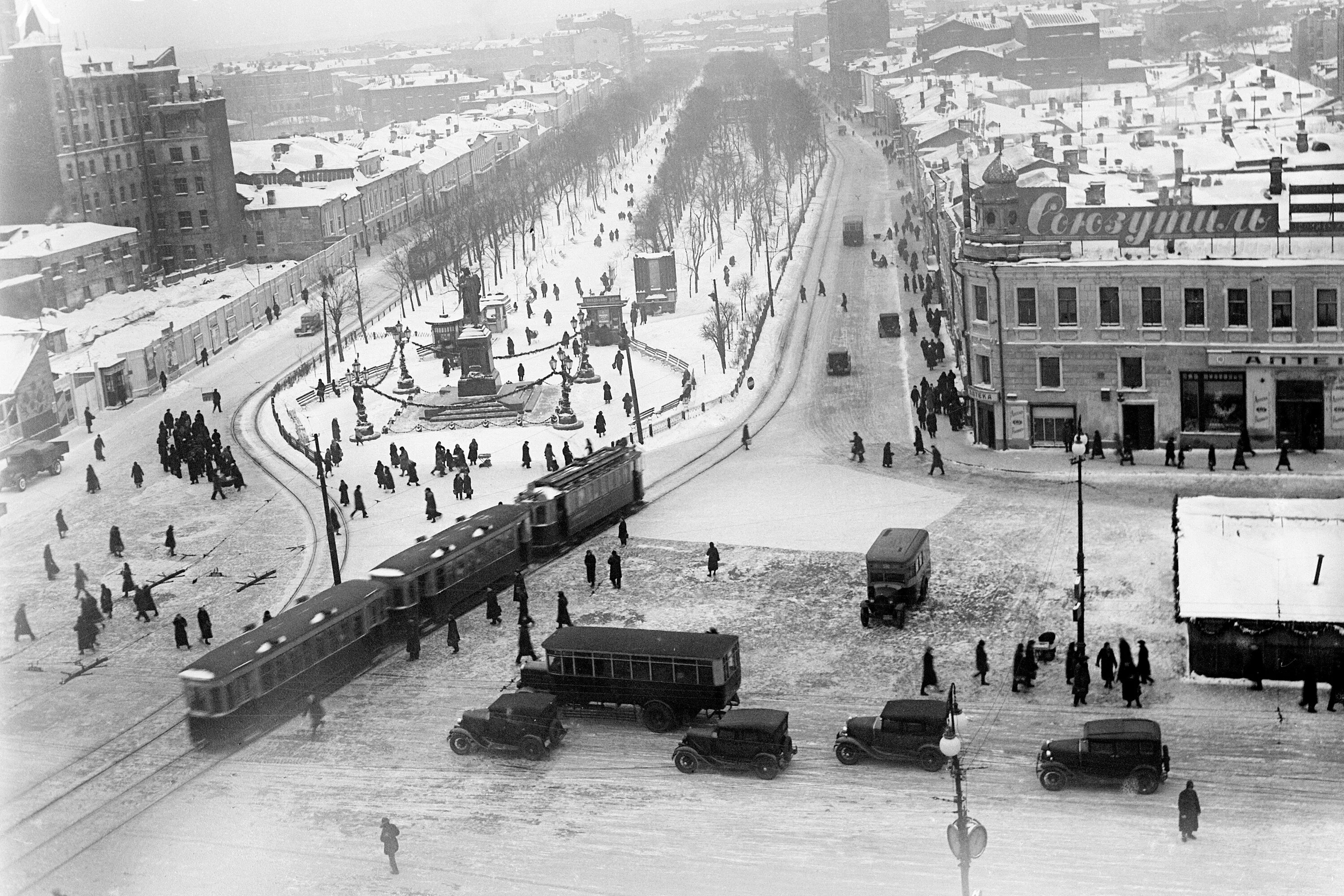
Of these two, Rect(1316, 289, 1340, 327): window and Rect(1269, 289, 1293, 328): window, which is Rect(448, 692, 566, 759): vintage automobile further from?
Rect(1316, 289, 1340, 327): window

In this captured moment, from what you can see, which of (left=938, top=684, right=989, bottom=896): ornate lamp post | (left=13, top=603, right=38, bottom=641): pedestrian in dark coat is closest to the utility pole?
(left=13, top=603, right=38, bottom=641): pedestrian in dark coat

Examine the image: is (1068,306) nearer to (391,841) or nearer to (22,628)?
(391,841)

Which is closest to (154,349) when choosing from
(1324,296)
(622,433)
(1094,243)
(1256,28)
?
(622,433)

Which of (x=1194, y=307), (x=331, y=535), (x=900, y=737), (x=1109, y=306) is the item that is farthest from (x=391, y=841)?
(x=1194, y=307)

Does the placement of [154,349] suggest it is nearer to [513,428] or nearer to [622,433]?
[513,428]

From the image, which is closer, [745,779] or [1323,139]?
[745,779]

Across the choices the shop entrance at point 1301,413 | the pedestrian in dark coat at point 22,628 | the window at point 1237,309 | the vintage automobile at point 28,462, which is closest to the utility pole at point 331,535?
the pedestrian in dark coat at point 22,628
